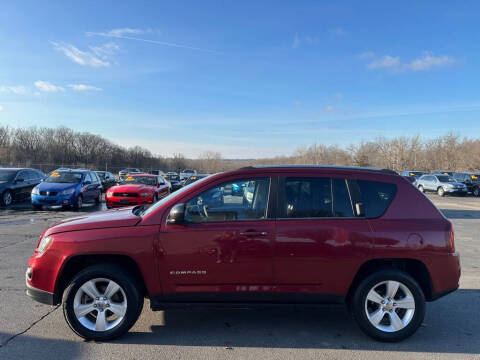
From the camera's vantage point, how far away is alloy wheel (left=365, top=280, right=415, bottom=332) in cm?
361

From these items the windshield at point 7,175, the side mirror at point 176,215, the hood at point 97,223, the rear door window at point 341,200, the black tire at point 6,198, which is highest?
the windshield at point 7,175

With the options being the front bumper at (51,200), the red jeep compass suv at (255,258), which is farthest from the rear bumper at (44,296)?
the front bumper at (51,200)

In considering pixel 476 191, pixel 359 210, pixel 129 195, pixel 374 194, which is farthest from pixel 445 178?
pixel 359 210

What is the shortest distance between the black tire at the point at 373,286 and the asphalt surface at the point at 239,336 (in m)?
0.10

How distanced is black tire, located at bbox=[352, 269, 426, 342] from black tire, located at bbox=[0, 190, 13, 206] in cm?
1556

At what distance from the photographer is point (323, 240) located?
11.6ft

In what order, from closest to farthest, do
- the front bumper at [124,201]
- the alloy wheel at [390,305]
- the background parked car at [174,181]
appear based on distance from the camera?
the alloy wheel at [390,305], the front bumper at [124,201], the background parked car at [174,181]

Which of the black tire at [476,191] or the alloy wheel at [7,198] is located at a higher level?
the alloy wheel at [7,198]

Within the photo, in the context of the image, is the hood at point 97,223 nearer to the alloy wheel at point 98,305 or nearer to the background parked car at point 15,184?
the alloy wheel at point 98,305

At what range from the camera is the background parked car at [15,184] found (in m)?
14.5

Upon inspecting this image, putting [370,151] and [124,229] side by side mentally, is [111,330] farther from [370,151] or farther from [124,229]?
[370,151]

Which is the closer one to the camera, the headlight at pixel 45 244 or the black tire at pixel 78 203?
the headlight at pixel 45 244

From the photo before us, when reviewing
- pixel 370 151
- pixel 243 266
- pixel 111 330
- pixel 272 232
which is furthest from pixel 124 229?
pixel 370 151

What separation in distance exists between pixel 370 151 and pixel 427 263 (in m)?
74.9
